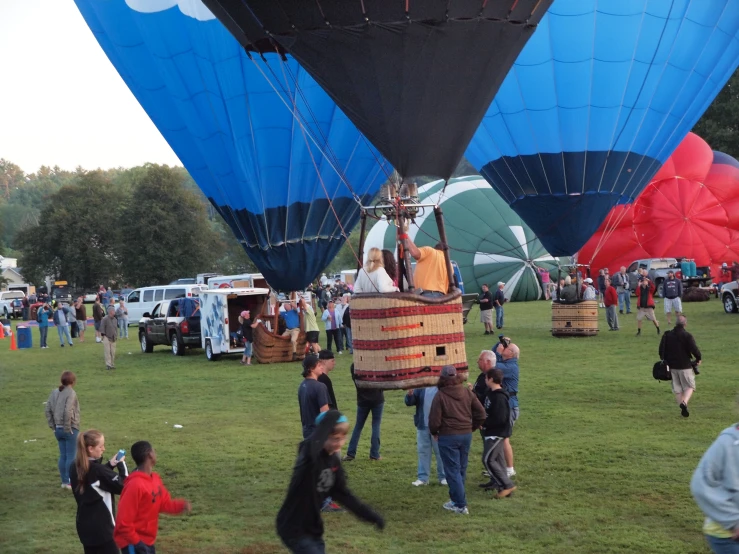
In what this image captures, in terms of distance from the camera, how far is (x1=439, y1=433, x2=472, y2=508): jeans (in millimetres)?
7941

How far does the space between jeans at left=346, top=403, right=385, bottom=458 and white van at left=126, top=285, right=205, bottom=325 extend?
27.7 m


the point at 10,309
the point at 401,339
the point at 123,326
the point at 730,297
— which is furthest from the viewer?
the point at 10,309

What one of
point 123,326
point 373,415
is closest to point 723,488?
point 373,415

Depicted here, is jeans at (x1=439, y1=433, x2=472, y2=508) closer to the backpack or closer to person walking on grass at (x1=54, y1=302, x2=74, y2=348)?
the backpack

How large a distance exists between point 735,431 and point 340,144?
13.7m

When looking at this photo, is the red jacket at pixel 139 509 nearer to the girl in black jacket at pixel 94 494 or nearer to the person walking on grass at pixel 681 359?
the girl in black jacket at pixel 94 494

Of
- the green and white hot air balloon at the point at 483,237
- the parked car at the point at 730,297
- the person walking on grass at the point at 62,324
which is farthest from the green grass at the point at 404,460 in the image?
the green and white hot air balloon at the point at 483,237

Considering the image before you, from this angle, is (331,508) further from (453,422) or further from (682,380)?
(682,380)

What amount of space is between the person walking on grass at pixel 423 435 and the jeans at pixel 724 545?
4263 mm

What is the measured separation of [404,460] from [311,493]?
Result: 195 inches

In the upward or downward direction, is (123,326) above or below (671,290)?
below

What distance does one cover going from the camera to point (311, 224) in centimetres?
1939

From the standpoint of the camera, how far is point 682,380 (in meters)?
11.9

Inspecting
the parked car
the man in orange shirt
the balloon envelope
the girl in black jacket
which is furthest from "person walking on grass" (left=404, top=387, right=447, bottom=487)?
the parked car
